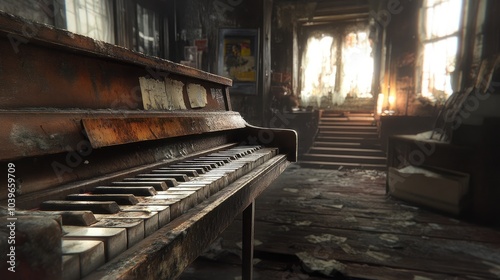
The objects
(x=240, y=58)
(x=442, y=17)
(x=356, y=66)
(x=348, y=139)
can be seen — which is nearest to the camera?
(x=442, y=17)

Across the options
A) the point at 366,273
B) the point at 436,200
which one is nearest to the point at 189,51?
the point at 436,200

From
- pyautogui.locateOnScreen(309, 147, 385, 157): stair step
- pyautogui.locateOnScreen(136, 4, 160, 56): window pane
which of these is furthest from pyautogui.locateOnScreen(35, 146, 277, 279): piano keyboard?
pyautogui.locateOnScreen(309, 147, 385, 157): stair step

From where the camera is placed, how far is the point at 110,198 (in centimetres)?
104

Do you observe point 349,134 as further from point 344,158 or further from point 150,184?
point 150,184

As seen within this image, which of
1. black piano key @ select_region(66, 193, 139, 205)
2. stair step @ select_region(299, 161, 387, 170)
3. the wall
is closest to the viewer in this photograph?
black piano key @ select_region(66, 193, 139, 205)

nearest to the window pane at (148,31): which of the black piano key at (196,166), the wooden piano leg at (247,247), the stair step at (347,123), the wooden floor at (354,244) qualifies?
the wooden floor at (354,244)

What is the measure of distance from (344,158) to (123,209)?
25.9ft

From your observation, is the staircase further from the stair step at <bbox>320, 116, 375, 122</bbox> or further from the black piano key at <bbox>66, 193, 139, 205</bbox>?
the black piano key at <bbox>66, 193, 139, 205</bbox>

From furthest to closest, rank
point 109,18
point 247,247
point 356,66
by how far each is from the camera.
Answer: point 356,66 → point 109,18 → point 247,247

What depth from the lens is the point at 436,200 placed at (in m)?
4.31

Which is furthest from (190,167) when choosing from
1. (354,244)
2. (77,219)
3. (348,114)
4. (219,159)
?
(348,114)

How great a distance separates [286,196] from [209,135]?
2.99 meters

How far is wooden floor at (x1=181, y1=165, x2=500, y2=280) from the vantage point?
268 cm

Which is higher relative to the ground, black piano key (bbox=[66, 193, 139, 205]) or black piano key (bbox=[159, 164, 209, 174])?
black piano key (bbox=[66, 193, 139, 205])
